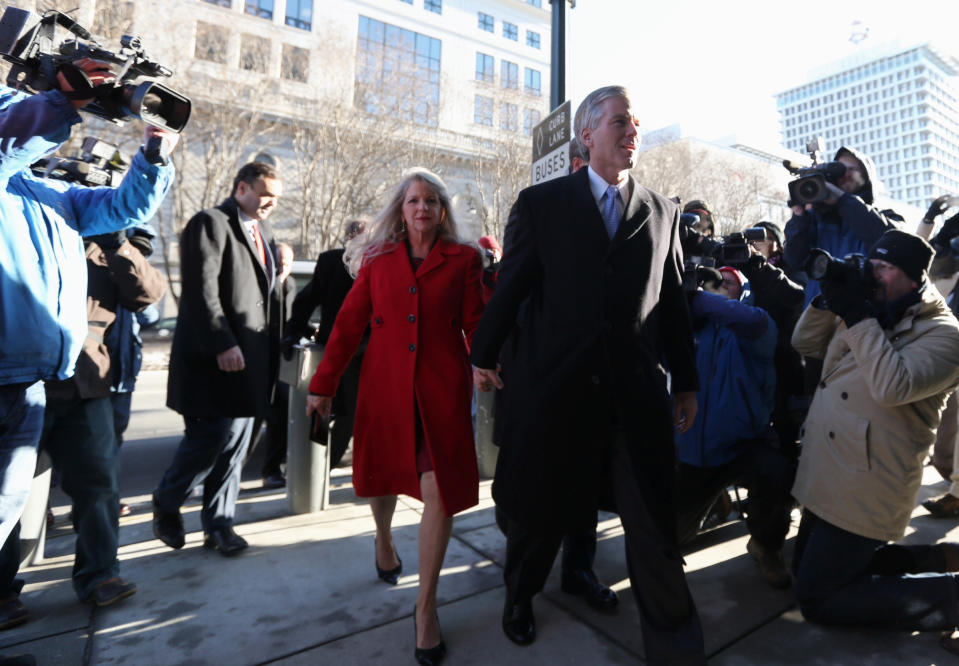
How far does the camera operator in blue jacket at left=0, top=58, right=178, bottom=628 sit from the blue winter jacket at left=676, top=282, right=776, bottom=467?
105 inches

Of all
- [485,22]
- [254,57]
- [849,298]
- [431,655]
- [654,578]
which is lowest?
[431,655]

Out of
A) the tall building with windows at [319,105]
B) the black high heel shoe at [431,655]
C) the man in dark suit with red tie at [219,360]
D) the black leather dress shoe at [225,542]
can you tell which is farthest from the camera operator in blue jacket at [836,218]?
the tall building with windows at [319,105]

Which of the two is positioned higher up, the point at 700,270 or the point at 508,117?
the point at 508,117

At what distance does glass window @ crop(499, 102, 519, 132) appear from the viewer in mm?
24234

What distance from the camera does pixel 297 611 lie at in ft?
8.59

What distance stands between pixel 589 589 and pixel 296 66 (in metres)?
23.8

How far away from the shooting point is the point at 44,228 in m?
2.07

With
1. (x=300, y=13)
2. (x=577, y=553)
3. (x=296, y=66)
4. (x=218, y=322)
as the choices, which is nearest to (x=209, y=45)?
(x=296, y=66)

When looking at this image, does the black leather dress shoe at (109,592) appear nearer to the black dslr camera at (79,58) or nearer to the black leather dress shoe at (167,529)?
the black leather dress shoe at (167,529)

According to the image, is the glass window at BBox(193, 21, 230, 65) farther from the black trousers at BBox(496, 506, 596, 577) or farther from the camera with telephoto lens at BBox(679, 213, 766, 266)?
the black trousers at BBox(496, 506, 596, 577)

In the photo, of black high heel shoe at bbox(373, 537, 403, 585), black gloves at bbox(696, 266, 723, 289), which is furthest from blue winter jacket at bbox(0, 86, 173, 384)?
black gloves at bbox(696, 266, 723, 289)

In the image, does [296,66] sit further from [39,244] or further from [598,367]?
[598,367]

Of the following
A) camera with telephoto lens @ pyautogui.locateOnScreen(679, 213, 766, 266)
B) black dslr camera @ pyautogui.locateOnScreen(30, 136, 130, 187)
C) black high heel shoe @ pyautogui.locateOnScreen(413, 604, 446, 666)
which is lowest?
black high heel shoe @ pyautogui.locateOnScreen(413, 604, 446, 666)

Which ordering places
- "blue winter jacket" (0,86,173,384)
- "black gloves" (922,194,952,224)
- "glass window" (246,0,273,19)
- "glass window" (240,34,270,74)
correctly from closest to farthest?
"blue winter jacket" (0,86,173,384), "black gloves" (922,194,952,224), "glass window" (240,34,270,74), "glass window" (246,0,273,19)
